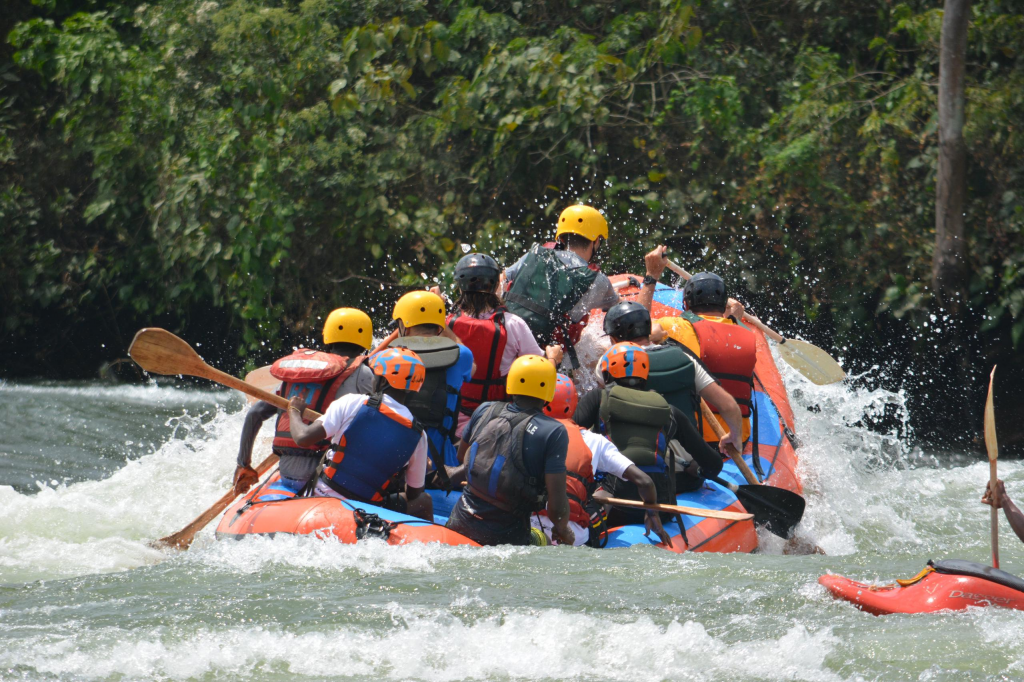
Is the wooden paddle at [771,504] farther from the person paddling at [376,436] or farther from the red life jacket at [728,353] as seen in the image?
the person paddling at [376,436]

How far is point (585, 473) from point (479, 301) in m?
1.18

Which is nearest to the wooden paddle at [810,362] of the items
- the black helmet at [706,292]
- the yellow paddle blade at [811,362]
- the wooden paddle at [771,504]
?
the yellow paddle blade at [811,362]

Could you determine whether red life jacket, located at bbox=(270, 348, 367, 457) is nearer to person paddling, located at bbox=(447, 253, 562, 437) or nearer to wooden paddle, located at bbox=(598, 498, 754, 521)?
person paddling, located at bbox=(447, 253, 562, 437)

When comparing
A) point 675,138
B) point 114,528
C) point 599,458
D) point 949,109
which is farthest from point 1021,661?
point 675,138

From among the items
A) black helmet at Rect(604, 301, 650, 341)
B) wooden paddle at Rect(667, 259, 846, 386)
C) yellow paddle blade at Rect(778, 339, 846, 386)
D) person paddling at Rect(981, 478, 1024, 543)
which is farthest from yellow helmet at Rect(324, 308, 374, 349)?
yellow paddle blade at Rect(778, 339, 846, 386)

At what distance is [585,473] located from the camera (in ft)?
17.2

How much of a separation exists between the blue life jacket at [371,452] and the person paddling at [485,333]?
2.65 ft

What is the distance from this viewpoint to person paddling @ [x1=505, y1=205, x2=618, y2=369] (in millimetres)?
6195

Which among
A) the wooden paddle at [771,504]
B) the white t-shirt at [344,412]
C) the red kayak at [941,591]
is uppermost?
the white t-shirt at [344,412]

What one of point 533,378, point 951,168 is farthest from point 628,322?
point 951,168

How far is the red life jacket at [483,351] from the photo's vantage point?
5773mm

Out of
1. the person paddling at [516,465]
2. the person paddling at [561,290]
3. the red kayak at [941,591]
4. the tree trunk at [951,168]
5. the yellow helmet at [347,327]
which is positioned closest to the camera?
the red kayak at [941,591]

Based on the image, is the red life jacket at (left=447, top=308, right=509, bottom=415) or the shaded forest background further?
the shaded forest background

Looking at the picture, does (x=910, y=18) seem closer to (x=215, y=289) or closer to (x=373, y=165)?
(x=373, y=165)
